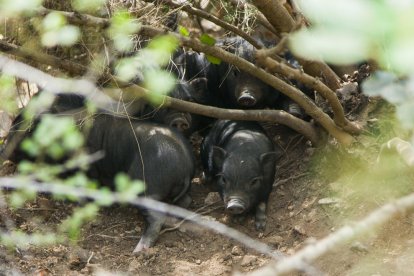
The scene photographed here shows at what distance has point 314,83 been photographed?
409 cm

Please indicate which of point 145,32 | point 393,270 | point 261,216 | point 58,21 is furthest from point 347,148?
point 58,21

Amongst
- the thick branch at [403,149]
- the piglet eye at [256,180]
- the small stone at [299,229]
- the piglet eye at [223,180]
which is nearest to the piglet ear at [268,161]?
the piglet eye at [256,180]

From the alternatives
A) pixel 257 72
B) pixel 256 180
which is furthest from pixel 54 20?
pixel 256 180

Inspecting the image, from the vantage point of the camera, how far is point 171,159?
541 cm

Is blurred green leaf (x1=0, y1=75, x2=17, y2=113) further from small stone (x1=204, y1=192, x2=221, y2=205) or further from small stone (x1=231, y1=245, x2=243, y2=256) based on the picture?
small stone (x1=204, y1=192, x2=221, y2=205)

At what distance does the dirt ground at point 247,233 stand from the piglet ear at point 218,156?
277 millimetres

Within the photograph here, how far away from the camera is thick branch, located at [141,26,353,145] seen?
3704 mm

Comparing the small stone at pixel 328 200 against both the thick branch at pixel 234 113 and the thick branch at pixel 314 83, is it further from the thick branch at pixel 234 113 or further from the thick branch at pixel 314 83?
the thick branch at pixel 234 113

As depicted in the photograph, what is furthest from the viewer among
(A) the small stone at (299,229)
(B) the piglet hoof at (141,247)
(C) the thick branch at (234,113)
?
(B) the piglet hoof at (141,247)

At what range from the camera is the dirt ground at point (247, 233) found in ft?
13.0

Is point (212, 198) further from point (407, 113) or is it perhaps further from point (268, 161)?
point (407, 113)

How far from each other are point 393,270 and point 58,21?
89.0 inches

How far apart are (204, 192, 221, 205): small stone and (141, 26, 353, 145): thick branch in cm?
134

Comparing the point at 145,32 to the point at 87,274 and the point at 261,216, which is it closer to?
the point at 87,274
